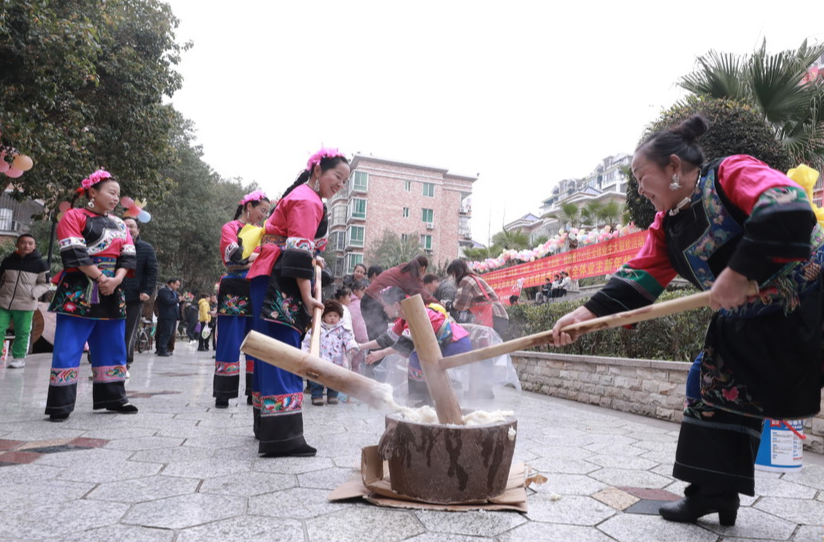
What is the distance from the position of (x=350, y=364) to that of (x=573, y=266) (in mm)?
7688

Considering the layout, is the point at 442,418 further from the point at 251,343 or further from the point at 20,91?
the point at 20,91

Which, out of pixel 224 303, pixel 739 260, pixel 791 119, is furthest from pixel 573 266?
pixel 739 260

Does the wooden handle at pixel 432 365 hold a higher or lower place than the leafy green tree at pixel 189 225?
lower

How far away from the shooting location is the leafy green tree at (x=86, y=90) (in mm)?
7797

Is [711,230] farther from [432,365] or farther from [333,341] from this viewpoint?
[333,341]

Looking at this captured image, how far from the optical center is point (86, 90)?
10.6 m

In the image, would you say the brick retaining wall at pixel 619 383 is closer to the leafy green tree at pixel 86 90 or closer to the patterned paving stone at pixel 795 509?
the patterned paving stone at pixel 795 509

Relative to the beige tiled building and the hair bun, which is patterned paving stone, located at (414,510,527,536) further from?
the beige tiled building

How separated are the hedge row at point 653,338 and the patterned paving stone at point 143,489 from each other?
5.24 m

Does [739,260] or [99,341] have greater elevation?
[739,260]

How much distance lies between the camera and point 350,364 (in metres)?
6.48

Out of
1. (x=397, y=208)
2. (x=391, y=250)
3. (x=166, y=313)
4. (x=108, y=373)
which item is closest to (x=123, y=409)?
(x=108, y=373)

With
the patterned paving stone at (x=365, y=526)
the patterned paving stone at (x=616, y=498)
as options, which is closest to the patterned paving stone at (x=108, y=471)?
the patterned paving stone at (x=365, y=526)

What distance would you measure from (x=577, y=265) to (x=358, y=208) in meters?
40.4
